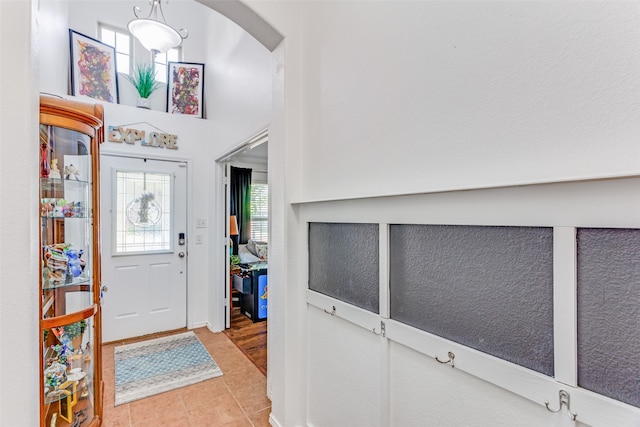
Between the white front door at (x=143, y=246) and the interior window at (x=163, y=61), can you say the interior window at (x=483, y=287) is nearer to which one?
the white front door at (x=143, y=246)

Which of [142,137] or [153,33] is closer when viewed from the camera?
→ [153,33]

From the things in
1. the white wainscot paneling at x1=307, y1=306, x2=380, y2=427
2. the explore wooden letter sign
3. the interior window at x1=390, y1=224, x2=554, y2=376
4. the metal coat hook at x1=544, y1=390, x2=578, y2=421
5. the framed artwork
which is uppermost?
the framed artwork

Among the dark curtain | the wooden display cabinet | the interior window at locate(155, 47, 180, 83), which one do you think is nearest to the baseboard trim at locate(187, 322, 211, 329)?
the wooden display cabinet

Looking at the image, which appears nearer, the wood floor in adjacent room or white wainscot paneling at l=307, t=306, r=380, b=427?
white wainscot paneling at l=307, t=306, r=380, b=427

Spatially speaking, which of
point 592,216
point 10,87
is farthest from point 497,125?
point 10,87

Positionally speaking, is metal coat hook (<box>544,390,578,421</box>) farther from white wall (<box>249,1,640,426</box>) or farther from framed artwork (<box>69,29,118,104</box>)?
framed artwork (<box>69,29,118,104</box>)

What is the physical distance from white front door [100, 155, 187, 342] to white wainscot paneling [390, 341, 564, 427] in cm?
320

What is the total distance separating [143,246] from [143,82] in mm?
2003

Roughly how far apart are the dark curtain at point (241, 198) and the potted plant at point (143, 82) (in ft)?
6.88

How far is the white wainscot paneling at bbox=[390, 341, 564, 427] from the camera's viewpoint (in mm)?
842

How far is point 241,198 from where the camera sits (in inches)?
221

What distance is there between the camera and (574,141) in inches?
30.3

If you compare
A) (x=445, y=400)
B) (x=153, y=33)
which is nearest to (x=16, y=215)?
(x=445, y=400)

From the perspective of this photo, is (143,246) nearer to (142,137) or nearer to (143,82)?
(142,137)
